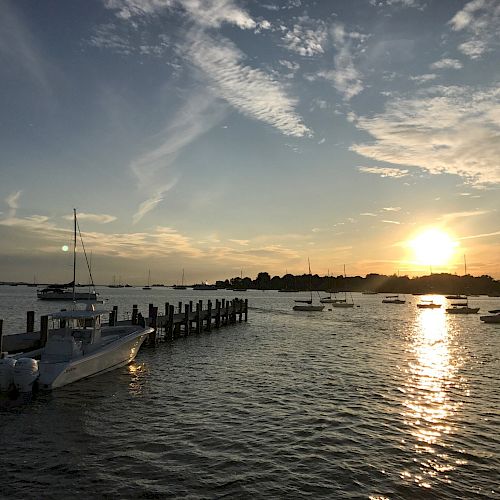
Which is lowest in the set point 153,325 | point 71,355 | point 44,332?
point 71,355

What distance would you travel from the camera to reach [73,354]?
58.8 feet

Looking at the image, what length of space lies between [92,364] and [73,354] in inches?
44.7

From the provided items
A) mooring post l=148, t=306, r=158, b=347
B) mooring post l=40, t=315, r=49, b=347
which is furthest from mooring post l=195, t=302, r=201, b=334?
mooring post l=40, t=315, r=49, b=347

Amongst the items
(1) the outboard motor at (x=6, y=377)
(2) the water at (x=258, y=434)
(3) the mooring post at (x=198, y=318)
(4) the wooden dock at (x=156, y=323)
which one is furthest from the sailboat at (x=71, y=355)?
(3) the mooring post at (x=198, y=318)

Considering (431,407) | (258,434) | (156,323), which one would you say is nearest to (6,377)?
(258,434)

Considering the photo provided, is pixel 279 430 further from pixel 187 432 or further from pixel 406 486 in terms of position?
pixel 406 486

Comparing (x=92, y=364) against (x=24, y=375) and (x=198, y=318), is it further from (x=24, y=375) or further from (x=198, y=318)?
(x=198, y=318)

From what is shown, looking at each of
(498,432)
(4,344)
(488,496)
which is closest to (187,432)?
(488,496)

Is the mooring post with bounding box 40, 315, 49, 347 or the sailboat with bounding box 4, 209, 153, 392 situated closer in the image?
the sailboat with bounding box 4, 209, 153, 392

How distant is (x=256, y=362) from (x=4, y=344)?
12.4 metres

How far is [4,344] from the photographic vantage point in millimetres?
20953

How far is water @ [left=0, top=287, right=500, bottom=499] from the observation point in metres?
9.57

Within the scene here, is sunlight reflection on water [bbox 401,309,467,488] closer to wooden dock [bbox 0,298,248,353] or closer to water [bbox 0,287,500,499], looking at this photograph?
water [bbox 0,287,500,499]

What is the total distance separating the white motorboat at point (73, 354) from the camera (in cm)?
1591
